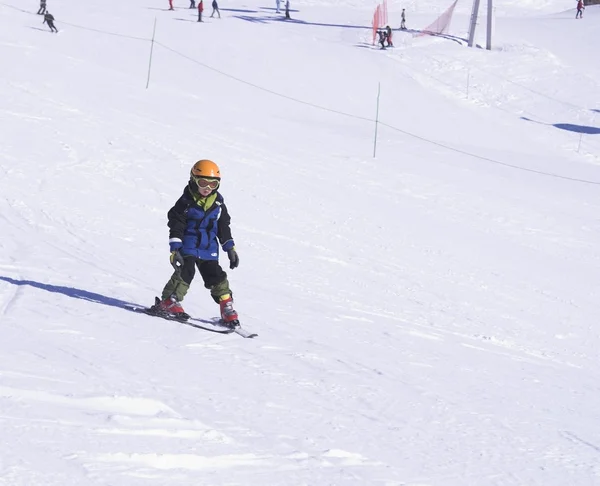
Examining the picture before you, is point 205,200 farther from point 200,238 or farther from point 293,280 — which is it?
point 293,280

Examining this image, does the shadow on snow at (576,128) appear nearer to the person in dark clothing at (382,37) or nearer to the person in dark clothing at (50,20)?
the person in dark clothing at (382,37)

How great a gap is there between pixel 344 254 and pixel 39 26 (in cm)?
2181

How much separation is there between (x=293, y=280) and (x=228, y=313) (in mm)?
3105

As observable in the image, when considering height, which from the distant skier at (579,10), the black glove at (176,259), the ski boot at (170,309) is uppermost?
the distant skier at (579,10)

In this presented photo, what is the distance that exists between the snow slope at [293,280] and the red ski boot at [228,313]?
36cm

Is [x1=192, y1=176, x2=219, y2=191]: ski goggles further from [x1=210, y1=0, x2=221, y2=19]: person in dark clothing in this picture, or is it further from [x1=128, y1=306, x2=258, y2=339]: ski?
[x1=210, y1=0, x2=221, y2=19]: person in dark clothing

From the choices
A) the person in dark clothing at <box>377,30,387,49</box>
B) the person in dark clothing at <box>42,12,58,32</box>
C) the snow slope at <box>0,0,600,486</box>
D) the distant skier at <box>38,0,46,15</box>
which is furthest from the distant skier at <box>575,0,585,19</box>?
the person in dark clothing at <box>42,12,58,32</box>

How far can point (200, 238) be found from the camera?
7746mm

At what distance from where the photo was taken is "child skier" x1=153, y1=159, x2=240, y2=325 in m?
7.50

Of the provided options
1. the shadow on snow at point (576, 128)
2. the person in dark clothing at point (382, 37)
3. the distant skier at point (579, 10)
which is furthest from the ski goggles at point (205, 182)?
the distant skier at point (579, 10)

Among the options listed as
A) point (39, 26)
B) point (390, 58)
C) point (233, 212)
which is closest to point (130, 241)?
point (233, 212)

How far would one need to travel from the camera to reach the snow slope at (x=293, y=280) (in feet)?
16.3

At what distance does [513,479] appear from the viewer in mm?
4926

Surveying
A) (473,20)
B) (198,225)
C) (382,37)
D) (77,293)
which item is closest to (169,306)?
(198,225)
